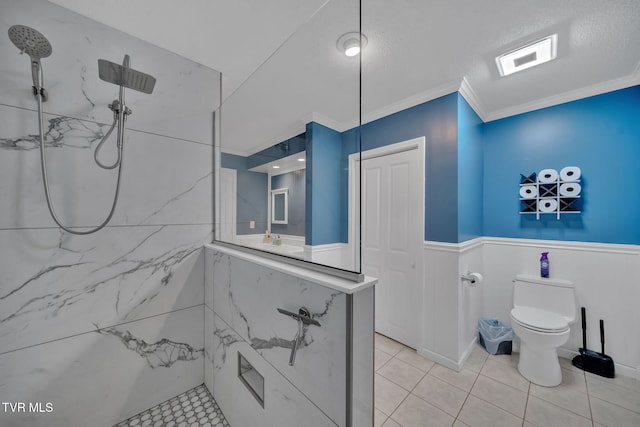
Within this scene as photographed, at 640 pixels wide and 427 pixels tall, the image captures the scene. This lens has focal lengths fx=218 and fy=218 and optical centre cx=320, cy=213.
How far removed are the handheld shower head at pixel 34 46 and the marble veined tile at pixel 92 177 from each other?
0.54 ft

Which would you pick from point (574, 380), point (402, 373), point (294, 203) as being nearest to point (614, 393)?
point (574, 380)

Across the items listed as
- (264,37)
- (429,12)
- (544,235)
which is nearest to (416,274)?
(544,235)

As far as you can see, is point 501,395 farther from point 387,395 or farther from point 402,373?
point 387,395

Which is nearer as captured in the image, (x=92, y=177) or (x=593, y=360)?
(x=92, y=177)

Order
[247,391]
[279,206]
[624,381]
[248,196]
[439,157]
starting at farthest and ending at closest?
[439,157]
[624,381]
[248,196]
[279,206]
[247,391]

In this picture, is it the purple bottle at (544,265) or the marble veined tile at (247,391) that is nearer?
the marble veined tile at (247,391)

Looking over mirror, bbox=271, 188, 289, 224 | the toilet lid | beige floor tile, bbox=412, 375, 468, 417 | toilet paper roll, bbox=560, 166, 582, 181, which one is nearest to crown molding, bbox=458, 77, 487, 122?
toilet paper roll, bbox=560, 166, 582, 181

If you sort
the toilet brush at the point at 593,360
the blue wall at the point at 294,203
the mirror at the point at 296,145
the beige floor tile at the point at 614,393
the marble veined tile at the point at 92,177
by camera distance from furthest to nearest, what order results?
the toilet brush at the point at 593,360 < the beige floor tile at the point at 614,393 < the blue wall at the point at 294,203 < the mirror at the point at 296,145 < the marble veined tile at the point at 92,177

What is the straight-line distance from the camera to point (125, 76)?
3.95 feet

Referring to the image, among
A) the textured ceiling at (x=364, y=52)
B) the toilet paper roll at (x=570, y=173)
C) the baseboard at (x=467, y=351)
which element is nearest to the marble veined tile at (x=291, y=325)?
the textured ceiling at (x=364, y=52)

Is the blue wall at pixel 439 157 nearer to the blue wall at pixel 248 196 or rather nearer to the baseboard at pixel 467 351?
the baseboard at pixel 467 351

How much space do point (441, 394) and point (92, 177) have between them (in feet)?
8.67

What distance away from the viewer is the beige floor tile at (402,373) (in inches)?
66.6

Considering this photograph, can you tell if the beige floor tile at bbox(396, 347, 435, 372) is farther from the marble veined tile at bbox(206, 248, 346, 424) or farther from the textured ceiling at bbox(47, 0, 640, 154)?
the textured ceiling at bbox(47, 0, 640, 154)
